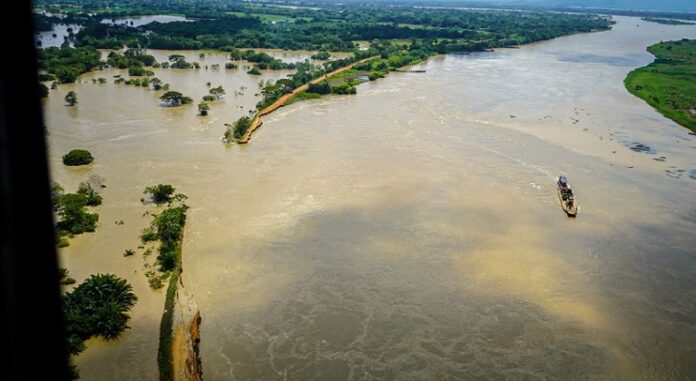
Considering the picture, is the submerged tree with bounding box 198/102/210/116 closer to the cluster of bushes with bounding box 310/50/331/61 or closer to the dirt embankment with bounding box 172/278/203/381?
the dirt embankment with bounding box 172/278/203/381

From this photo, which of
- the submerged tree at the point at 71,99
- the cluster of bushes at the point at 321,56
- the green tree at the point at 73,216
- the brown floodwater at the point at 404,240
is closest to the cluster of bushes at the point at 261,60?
the cluster of bushes at the point at 321,56

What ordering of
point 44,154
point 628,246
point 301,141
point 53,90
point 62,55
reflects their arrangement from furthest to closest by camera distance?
point 62,55 → point 53,90 → point 301,141 → point 628,246 → point 44,154

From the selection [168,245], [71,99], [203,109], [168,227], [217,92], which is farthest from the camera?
[217,92]

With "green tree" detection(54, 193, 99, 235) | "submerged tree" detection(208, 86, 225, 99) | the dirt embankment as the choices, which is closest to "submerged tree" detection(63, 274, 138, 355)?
the dirt embankment

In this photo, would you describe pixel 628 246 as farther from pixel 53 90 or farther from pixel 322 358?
pixel 53 90

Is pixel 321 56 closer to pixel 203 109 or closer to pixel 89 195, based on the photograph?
pixel 203 109

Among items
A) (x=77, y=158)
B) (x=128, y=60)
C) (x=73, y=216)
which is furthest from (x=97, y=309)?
(x=128, y=60)

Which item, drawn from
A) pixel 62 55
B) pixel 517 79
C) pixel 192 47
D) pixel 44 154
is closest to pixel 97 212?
pixel 44 154
